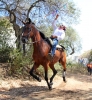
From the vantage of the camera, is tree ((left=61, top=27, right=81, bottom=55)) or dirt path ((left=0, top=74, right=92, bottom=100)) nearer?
dirt path ((left=0, top=74, right=92, bottom=100))

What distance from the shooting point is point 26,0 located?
1711 cm

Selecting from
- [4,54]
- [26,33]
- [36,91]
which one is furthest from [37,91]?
[4,54]

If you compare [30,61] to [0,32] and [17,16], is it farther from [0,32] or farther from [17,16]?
[17,16]

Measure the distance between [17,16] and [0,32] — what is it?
3.82m

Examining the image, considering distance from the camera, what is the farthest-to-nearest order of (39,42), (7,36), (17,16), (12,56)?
(17,16) < (7,36) < (12,56) < (39,42)

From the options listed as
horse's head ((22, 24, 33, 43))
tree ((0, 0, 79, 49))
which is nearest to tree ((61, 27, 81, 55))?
tree ((0, 0, 79, 49))

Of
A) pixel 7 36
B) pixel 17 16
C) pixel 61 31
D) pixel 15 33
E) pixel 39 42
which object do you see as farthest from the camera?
pixel 17 16

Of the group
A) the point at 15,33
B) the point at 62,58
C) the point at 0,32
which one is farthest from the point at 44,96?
the point at 15,33

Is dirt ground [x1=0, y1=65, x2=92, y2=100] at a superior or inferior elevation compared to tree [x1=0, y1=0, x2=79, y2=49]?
inferior

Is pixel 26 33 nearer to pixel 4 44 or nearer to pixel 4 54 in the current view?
pixel 4 54

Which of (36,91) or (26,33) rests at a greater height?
(26,33)

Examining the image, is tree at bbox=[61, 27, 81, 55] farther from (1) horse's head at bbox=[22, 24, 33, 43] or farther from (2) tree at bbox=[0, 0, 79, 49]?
(1) horse's head at bbox=[22, 24, 33, 43]

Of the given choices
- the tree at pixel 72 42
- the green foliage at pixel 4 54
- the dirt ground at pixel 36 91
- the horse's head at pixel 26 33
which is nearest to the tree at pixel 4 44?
the green foliage at pixel 4 54

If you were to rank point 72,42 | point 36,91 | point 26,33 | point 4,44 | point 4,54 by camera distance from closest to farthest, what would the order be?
1. point 26,33
2. point 36,91
3. point 4,54
4. point 4,44
5. point 72,42
